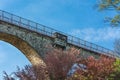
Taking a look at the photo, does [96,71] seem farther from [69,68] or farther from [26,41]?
[26,41]

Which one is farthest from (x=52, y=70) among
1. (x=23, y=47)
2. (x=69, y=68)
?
(x=23, y=47)

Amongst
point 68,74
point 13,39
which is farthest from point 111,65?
point 13,39

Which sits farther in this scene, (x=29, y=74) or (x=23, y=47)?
(x=23, y=47)

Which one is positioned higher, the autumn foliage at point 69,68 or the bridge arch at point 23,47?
the bridge arch at point 23,47

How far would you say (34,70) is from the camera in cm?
2959

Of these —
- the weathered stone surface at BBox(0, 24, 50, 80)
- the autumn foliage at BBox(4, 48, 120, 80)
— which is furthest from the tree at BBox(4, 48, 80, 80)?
the weathered stone surface at BBox(0, 24, 50, 80)

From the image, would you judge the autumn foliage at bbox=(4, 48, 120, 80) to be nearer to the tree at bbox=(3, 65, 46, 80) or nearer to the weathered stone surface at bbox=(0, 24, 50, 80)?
the tree at bbox=(3, 65, 46, 80)

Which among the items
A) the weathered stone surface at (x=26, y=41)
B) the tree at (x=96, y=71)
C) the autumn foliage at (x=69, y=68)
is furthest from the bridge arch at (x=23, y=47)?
the tree at (x=96, y=71)

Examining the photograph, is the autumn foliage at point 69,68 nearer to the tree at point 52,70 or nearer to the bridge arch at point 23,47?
the tree at point 52,70

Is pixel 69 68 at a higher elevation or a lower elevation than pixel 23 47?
lower

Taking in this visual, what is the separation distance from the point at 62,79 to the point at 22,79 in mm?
2926

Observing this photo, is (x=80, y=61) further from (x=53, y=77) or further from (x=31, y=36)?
(x=31, y=36)

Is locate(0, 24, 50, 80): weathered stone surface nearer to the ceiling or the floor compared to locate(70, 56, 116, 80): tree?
nearer to the ceiling

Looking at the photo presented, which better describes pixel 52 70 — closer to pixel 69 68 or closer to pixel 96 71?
pixel 69 68
